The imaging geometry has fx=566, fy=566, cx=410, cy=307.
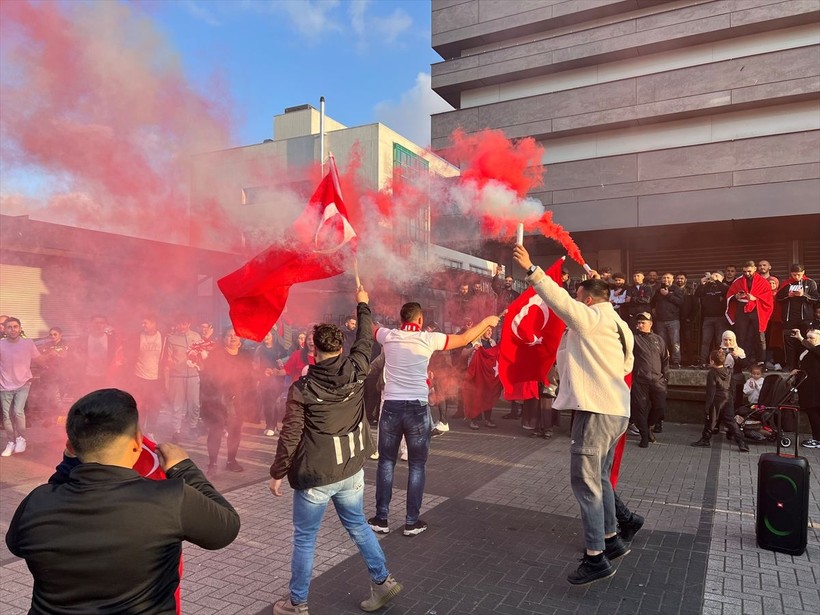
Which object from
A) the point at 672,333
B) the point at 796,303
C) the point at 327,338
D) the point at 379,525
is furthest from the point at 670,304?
the point at 327,338

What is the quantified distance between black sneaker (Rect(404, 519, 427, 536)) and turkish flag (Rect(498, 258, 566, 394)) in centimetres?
162

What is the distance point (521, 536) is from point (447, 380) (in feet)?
19.3

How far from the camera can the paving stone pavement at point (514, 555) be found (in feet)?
12.1

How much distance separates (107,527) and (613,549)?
3.67 meters

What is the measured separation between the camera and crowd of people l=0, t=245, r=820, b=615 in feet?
5.63

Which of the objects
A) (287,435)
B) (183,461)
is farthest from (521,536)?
(183,461)

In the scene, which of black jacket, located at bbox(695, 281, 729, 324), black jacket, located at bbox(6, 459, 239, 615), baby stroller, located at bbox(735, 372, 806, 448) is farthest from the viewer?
black jacket, located at bbox(695, 281, 729, 324)

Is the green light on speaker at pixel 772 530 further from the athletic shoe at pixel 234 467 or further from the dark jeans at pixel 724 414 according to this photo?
the athletic shoe at pixel 234 467

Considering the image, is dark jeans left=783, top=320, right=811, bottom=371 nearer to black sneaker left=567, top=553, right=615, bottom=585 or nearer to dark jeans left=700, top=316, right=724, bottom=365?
dark jeans left=700, top=316, right=724, bottom=365

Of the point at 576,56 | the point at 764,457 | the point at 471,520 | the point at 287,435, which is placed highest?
the point at 576,56

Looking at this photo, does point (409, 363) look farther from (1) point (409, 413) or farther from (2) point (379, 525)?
(2) point (379, 525)

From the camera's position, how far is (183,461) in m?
1.96

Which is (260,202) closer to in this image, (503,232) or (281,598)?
(503,232)

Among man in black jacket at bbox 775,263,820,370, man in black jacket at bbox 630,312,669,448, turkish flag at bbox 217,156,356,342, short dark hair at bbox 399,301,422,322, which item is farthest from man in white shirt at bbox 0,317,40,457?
man in black jacket at bbox 775,263,820,370
